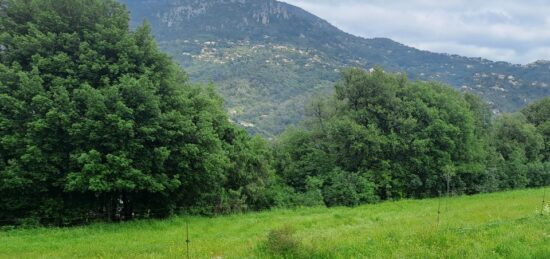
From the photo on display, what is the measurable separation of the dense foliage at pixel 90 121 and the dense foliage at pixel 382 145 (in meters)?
14.1

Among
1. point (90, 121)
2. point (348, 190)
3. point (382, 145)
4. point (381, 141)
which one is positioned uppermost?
point (90, 121)

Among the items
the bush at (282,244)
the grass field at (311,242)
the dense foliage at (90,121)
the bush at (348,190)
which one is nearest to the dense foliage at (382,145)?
the bush at (348,190)

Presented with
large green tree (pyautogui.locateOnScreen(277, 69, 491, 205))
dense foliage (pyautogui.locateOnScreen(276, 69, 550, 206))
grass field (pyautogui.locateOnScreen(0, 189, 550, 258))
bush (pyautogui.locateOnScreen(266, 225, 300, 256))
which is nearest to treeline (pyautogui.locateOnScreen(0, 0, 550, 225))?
dense foliage (pyautogui.locateOnScreen(276, 69, 550, 206))

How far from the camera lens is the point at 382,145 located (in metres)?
39.3

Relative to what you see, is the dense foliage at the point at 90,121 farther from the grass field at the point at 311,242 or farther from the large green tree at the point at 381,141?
the large green tree at the point at 381,141

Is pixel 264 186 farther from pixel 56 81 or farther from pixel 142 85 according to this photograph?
pixel 56 81

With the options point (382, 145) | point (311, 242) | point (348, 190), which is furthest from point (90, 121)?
point (382, 145)

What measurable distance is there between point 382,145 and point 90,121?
88.5 feet

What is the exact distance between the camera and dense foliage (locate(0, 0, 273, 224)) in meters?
20.0

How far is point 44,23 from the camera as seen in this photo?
74.8ft

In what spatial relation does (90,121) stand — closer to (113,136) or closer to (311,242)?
(113,136)

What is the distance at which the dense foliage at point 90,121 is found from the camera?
1995cm

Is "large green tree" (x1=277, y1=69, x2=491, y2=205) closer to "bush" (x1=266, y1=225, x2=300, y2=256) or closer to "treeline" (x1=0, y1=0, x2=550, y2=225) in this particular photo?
"treeline" (x1=0, y1=0, x2=550, y2=225)

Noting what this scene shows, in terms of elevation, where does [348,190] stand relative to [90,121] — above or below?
below
